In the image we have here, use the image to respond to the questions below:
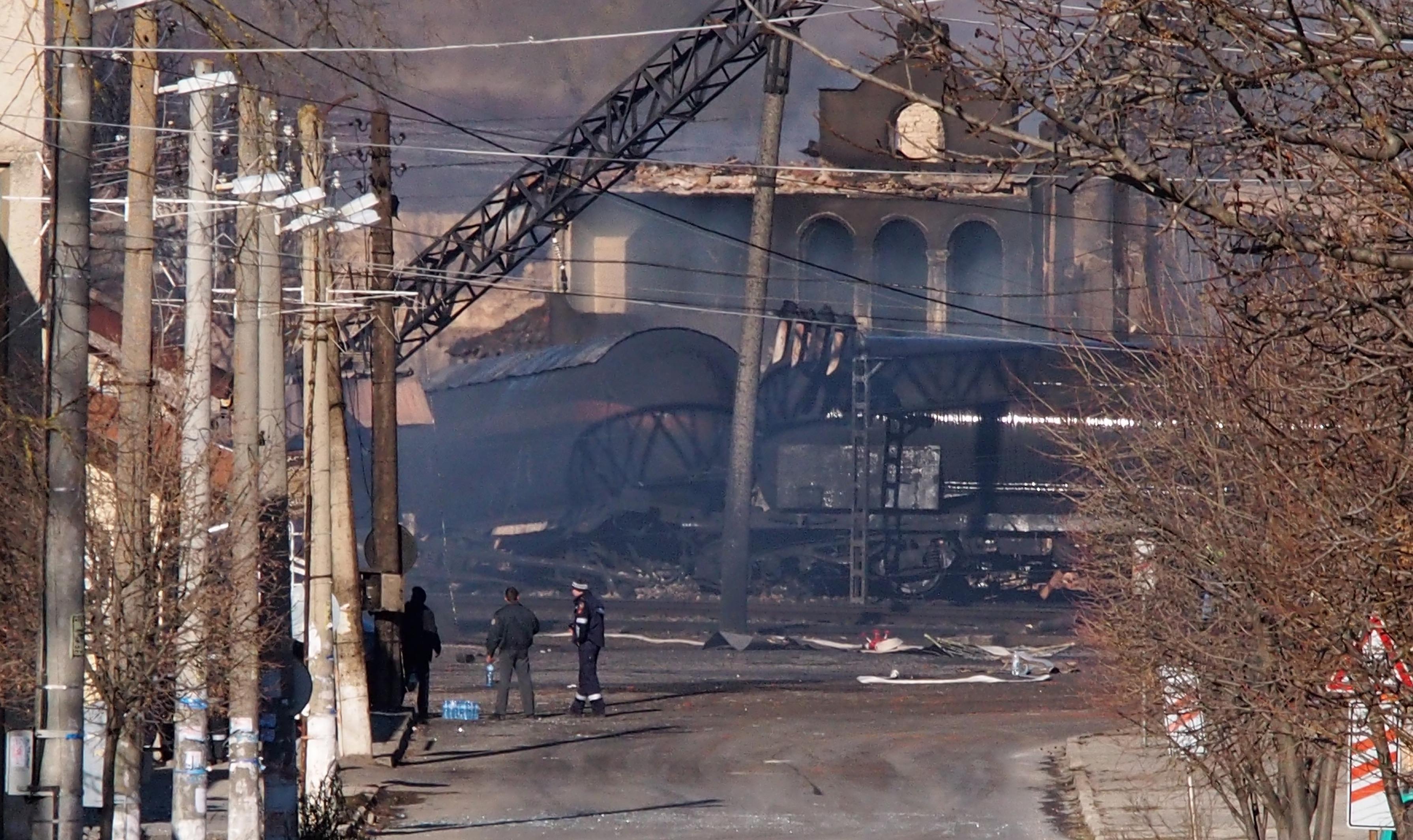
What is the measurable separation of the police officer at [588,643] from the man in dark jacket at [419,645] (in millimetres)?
1845

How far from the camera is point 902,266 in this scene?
64.6 m

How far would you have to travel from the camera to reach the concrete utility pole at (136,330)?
1239 centimetres

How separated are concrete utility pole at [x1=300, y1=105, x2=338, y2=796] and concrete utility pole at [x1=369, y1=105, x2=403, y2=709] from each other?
3.69m

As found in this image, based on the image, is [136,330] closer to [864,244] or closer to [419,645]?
[419,645]

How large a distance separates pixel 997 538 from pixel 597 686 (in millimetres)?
19839

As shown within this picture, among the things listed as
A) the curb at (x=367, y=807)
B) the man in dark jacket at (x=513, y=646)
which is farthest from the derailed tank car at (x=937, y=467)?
the curb at (x=367, y=807)

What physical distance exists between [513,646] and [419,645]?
123cm

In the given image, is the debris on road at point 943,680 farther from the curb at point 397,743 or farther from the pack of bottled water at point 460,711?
the curb at point 397,743

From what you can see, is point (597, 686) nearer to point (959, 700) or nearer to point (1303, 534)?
point (959, 700)

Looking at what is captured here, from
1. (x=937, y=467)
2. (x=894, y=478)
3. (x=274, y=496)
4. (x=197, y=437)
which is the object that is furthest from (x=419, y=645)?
(x=937, y=467)

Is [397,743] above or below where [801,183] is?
below

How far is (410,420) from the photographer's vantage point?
5597 centimetres

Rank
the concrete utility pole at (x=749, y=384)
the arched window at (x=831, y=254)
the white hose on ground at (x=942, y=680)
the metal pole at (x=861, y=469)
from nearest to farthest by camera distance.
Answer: the white hose on ground at (x=942, y=680) < the concrete utility pole at (x=749, y=384) < the metal pole at (x=861, y=469) < the arched window at (x=831, y=254)

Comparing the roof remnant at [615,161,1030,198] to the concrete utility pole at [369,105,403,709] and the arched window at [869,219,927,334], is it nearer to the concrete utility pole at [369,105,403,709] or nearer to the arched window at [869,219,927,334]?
the arched window at [869,219,927,334]
